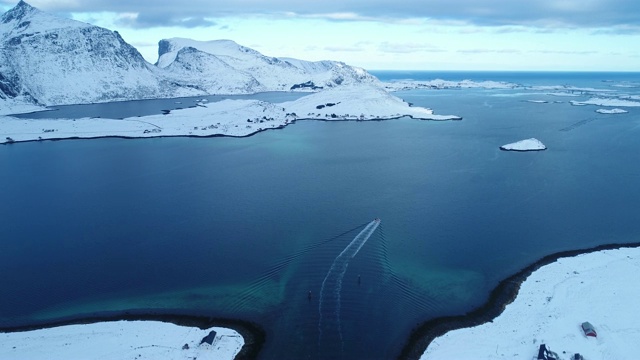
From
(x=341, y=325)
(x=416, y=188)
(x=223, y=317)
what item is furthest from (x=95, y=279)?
(x=416, y=188)

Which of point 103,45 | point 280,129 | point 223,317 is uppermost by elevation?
point 103,45

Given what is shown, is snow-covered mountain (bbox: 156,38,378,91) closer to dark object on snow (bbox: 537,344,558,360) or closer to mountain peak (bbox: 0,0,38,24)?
mountain peak (bbox: 0,0,38,24)

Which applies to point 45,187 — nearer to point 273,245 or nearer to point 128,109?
point 273,245

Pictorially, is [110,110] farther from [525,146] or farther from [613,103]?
[613,103]

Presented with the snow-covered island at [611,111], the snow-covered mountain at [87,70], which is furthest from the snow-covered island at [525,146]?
the snow-covered mountain at [87,70]

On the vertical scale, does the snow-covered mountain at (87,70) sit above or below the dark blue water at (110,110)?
above

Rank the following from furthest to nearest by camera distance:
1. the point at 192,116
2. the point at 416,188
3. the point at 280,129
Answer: the point at 192,116
the point at 280,129
the point at 416,188

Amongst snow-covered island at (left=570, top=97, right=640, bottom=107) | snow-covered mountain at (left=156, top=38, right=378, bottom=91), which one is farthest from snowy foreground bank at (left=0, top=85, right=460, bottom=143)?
snow-covered mountain at (left=156, top=38, right=378, bottom=91)

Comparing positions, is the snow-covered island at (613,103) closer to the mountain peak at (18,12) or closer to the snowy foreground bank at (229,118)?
the snowy foreground bank at (229,118)
